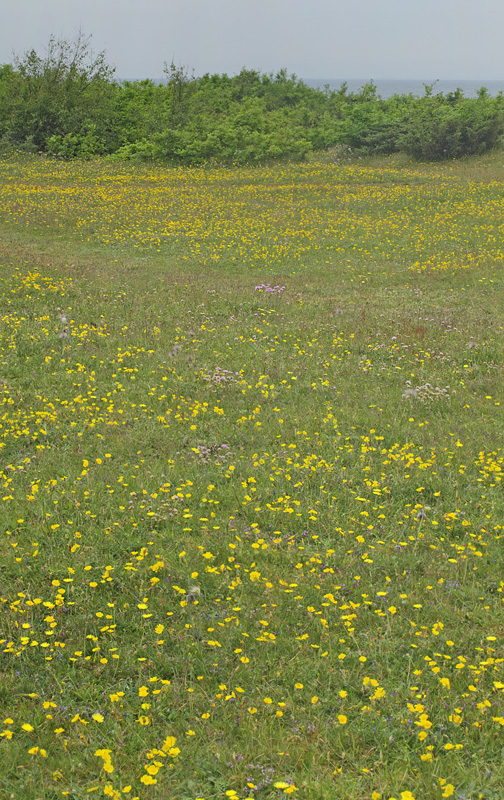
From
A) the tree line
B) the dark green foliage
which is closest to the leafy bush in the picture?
the tree line

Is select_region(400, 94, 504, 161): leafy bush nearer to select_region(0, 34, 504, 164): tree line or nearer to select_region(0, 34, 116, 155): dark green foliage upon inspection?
select_region(0, 34, 504, 164): tree line

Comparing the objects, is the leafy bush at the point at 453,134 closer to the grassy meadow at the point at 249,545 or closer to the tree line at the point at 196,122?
the tree line at the point at 196,122

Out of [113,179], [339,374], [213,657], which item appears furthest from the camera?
[113,179]

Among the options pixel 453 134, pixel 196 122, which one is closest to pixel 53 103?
pixel 196 122

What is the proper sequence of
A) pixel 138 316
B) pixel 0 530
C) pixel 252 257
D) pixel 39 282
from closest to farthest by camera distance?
1. pixel 0 530
2. pixel 138 316
3. pixel 39 282
4. pixel 252 257

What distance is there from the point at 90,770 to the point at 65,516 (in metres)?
2.46

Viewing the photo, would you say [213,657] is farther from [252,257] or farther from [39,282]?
[252,257]

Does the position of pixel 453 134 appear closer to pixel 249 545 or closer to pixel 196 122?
pixel 196 122

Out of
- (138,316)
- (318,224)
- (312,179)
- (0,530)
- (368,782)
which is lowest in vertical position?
(368,782)

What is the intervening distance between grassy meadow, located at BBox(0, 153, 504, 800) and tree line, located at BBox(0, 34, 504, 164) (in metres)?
24.3

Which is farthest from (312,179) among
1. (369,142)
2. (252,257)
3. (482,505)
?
(482,505)

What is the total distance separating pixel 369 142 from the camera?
35531 millimetres

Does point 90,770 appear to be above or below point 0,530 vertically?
below

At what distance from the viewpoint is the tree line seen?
33.2 metres
